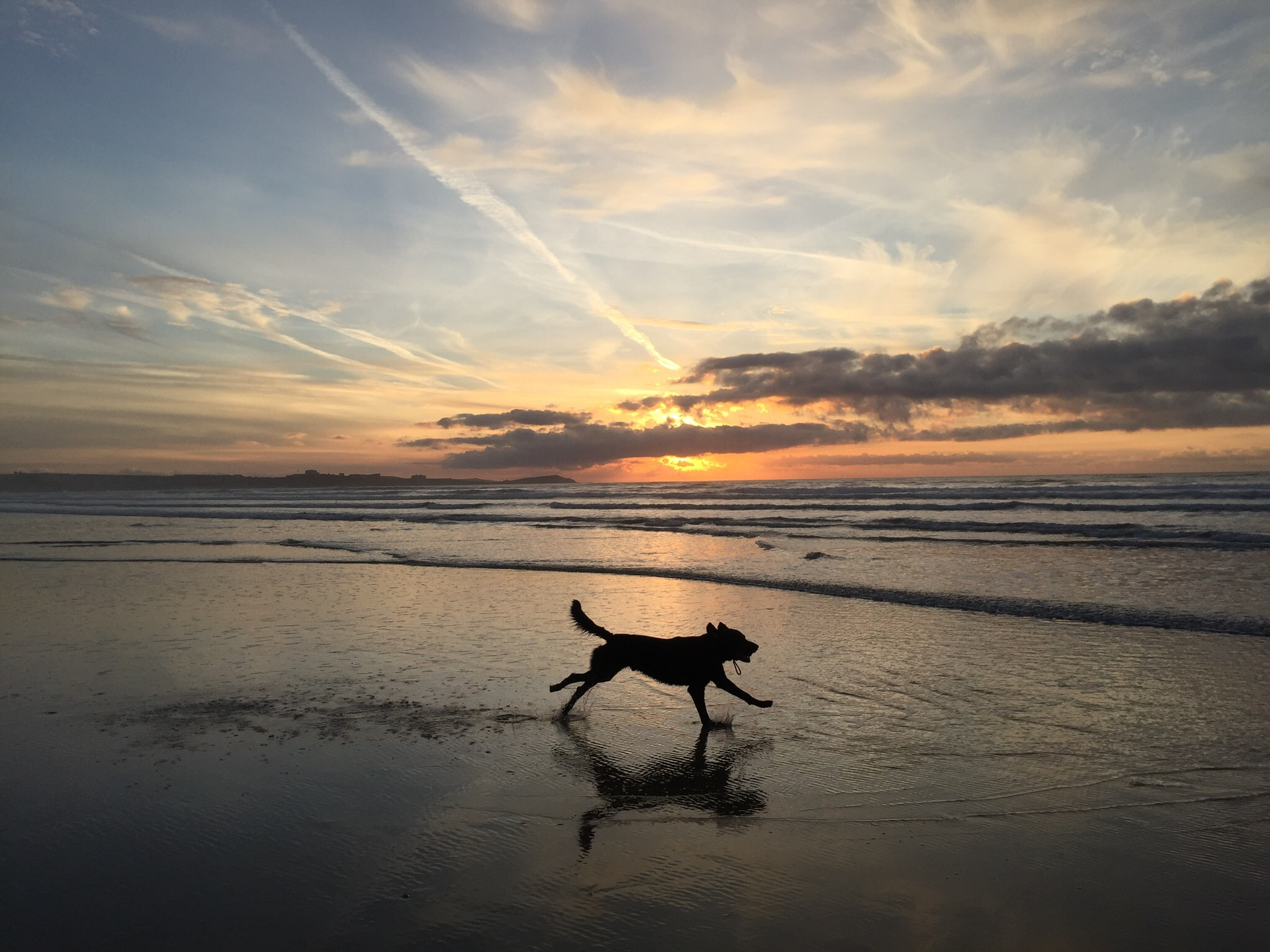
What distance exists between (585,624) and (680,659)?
0.99 metres

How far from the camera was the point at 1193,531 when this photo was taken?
22484 millimetres

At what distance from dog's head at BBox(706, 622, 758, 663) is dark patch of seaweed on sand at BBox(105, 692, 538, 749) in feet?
5.96

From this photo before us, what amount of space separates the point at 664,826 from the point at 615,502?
4939 cm

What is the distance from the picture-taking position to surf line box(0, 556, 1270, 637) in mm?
10242

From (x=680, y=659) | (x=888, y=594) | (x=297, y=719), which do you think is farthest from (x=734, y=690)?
(x=888, y=594)

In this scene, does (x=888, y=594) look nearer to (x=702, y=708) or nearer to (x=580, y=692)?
(x=702, y=708)

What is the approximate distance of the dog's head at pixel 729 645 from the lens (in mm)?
6902

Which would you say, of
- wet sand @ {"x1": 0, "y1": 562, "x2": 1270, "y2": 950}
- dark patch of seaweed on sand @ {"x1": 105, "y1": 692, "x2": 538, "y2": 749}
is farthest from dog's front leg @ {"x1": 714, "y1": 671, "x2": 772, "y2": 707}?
dark patch of seaweed on sand @ {"x1": 105, "y1": 692, "x2": 538, "y2": 749}

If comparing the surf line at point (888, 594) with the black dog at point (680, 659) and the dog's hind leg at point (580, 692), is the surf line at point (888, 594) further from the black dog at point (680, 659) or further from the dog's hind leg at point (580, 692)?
the dog's hind leg at point (580, 692)

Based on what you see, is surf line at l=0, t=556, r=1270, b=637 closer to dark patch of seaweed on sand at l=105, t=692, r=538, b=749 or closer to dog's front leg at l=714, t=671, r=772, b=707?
dog's front leg at l=714, t=671, r=772, b=707

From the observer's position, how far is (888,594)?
42.4ft

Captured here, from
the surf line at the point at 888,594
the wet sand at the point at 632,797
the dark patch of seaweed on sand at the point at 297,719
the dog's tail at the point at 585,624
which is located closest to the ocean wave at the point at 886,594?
the surf line at the point at 888,594

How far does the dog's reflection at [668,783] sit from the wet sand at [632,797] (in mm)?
28

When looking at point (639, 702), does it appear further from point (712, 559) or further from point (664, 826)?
point (712, 559)
